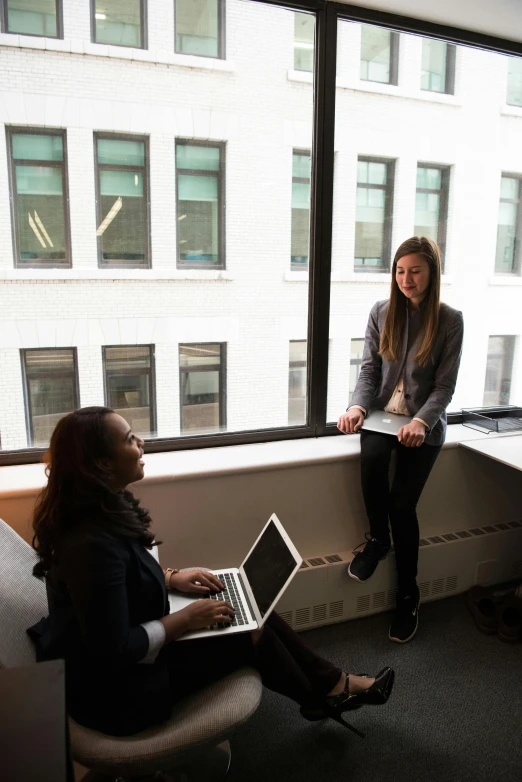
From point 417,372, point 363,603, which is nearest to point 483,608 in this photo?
point 363,603

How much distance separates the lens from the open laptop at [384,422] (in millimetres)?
2137

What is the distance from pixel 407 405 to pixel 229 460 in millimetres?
769

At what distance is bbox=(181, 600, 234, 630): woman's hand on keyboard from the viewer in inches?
53.6

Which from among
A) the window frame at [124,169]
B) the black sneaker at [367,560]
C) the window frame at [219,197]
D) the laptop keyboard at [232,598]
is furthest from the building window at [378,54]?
the laptop keyboard at [232,598]

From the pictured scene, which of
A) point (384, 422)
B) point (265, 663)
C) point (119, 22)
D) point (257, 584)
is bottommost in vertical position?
point (265, 663)

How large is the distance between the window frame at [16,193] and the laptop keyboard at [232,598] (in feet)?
4.42

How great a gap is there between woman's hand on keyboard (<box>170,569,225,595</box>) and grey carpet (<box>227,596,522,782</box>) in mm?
550

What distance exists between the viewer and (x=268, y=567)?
5.10ft

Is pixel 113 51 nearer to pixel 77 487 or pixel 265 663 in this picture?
pixel 77 487

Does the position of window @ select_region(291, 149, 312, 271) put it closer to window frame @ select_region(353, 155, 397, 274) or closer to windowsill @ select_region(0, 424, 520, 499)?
window frame @ select_region(353, 155, 397, 274)

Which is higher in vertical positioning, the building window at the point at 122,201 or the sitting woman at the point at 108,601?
the building window at the point at 122,201

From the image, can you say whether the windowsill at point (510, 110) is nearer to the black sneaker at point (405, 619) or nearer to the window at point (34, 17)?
the window at point (34, 17)

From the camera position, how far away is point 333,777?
156 centimetres

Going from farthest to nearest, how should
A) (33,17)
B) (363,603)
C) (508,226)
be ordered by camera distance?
(508,226), (363,603), (33,17)
